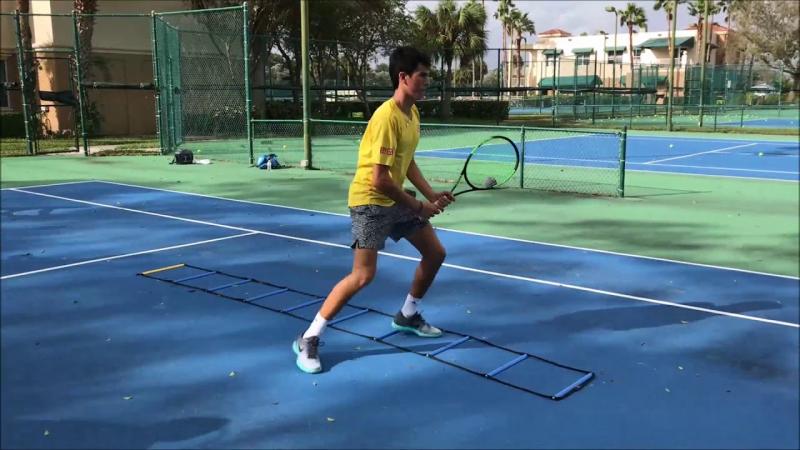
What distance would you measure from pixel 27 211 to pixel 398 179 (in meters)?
6.96

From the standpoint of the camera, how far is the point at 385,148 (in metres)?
3.54

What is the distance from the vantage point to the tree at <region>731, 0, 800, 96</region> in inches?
272

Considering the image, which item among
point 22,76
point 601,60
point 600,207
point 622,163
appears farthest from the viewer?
point 601,60

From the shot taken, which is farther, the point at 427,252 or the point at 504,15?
the point at 504,15

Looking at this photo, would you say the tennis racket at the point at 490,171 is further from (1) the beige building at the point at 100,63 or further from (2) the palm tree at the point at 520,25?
(2) the palm tree at the point at 520,25

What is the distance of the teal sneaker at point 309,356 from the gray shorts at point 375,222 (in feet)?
1.95

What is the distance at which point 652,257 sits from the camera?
664cm

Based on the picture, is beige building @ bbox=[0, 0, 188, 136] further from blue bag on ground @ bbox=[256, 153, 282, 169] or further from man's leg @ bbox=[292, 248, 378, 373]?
man's leg @ bbox=[292, 248, 378, 373]

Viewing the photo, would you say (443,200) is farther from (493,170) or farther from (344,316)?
(493,170)

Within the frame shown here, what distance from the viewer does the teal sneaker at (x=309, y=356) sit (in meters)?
A: 3.82

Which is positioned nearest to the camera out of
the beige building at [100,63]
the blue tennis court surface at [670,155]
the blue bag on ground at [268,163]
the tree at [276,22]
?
the blue bag on ground at [268,163]

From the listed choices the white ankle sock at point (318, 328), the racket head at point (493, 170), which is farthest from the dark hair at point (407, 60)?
the white ankle sock at point (318, 328)

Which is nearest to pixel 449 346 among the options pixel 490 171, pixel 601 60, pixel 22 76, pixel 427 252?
pixel 427 252

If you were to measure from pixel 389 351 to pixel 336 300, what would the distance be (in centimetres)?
53
